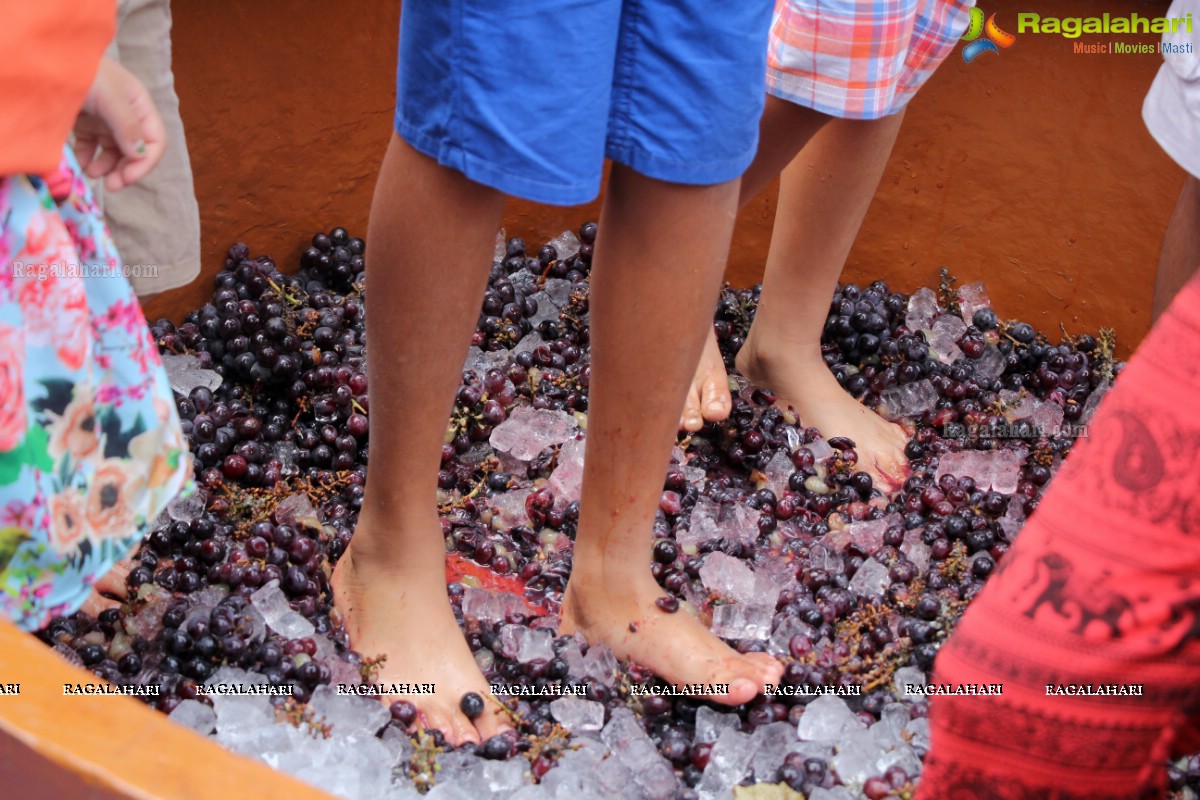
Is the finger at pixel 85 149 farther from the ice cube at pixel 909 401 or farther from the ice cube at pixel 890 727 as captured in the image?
the ice cube at pixel 909 401

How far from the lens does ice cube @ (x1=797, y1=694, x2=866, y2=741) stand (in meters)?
1.50

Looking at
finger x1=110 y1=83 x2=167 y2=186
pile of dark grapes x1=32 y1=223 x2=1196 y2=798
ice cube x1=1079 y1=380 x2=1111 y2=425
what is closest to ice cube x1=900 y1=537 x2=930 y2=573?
pile of dark grapes x1=32 y1=223 x2=1196 y2=798

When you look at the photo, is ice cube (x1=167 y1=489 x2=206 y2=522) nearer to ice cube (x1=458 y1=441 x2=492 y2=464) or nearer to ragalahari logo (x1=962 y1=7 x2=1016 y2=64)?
ice cube (x1=458 y1=441 x2=492 y2=464)

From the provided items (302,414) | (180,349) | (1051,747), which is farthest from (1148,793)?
(180,349)

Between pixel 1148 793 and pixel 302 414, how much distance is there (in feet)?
5.02

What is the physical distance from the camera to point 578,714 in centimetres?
151

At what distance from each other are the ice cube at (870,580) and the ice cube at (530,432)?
1.85 feet

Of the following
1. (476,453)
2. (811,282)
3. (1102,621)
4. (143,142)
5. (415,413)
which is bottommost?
(476,453)

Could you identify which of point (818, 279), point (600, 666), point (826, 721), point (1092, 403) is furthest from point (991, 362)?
point (600, 666)

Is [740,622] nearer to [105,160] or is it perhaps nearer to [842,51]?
[842,51]

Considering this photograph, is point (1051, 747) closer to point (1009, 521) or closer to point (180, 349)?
point (1009, 521)

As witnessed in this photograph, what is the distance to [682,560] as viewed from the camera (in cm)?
184

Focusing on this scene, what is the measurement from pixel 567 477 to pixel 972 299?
3.57ft

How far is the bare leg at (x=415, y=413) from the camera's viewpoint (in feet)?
4.14
